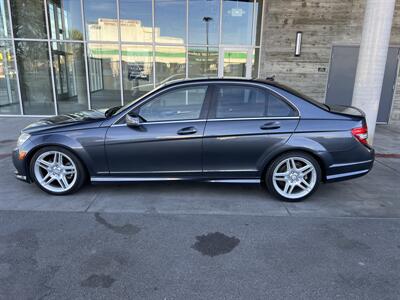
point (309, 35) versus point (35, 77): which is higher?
point (309, 35)

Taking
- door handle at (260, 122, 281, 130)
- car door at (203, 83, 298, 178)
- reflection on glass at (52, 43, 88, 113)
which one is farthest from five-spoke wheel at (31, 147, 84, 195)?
reflection on glass at (52, 43, 88, 113)

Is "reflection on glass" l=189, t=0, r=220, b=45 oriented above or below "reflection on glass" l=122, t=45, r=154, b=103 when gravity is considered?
above

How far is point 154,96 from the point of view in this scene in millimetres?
3865

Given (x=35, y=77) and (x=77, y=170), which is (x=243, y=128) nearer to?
(x=77, y=170)

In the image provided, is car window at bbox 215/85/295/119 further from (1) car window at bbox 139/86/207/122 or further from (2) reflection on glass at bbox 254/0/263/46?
(2) reflection on glass at bbox 254/0/263/46

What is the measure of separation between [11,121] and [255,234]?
30.9ft

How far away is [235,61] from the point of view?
10406 millimetres

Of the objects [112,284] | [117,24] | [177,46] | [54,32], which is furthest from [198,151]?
[54,32]

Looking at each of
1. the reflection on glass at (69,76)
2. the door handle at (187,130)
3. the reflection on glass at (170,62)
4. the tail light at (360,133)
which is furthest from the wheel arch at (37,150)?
the reflection on glass at (69,76)

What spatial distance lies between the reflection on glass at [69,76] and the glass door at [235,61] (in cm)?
486

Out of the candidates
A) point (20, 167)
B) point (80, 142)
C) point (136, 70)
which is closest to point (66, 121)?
point (80, 142)

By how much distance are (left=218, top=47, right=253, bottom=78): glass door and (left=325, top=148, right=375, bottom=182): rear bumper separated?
23.4 feet

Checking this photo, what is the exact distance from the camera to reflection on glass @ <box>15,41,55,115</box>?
9.97 meters

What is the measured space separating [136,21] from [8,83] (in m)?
4.92
